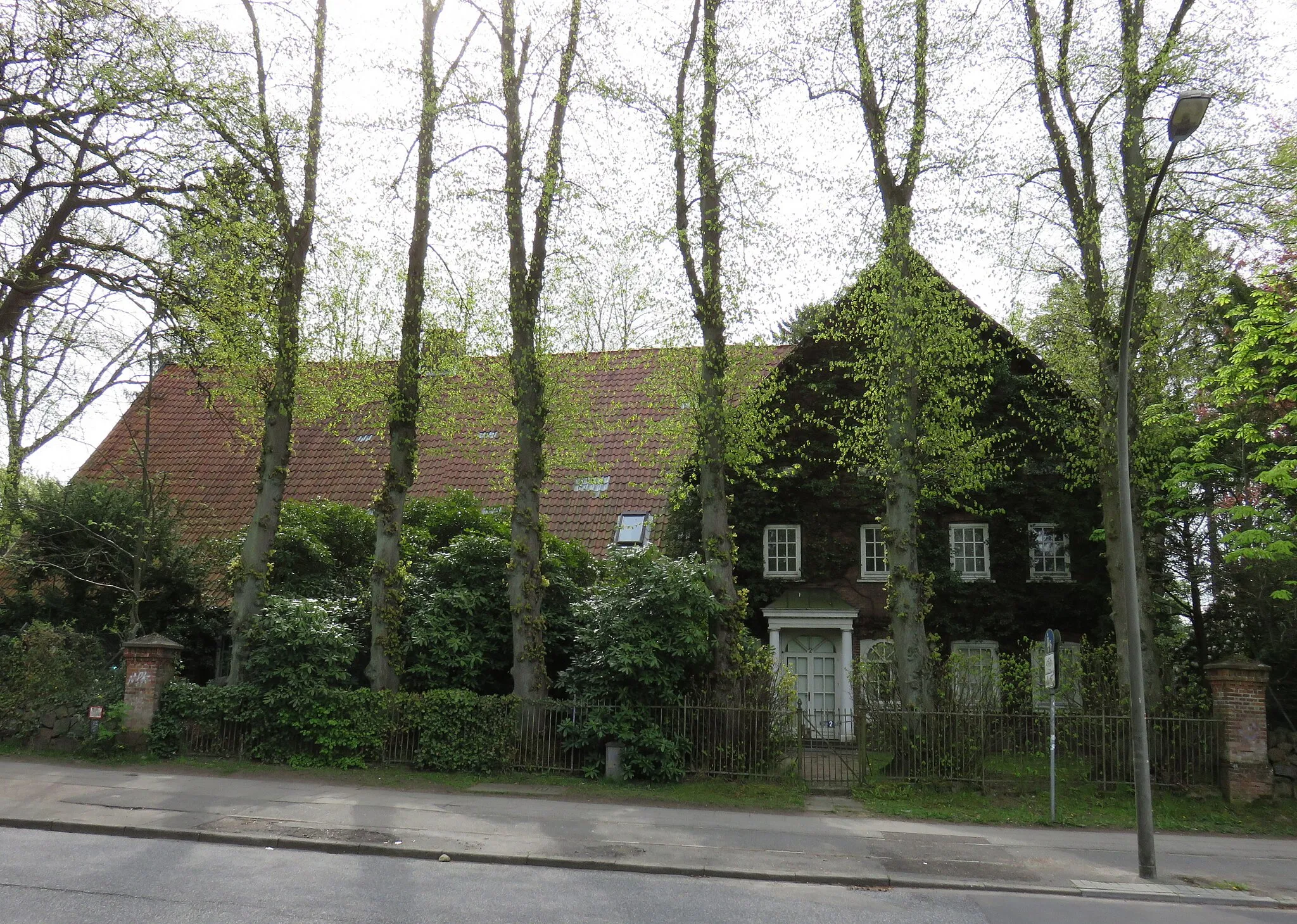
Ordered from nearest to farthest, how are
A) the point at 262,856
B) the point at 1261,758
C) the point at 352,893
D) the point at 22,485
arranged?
the point at 352,893 < the point at 262,856 < the point at 1261,758 < the point at 22,485

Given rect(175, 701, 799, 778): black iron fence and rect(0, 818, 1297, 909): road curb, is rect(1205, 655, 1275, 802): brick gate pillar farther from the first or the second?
rect(175, 701, 799, 778): black iron fence

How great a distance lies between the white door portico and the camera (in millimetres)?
21953

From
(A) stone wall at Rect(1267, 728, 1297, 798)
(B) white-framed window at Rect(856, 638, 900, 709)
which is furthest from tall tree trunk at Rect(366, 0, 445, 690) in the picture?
(A) stone wall at Rect(1267, 728, 1297, 798)

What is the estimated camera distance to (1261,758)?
14.1 metres

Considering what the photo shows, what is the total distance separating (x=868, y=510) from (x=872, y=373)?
646 cm

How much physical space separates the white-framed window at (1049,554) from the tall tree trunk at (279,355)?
1592cm

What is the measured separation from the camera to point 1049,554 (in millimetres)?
22281

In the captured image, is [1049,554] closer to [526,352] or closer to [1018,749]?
[1018,749]

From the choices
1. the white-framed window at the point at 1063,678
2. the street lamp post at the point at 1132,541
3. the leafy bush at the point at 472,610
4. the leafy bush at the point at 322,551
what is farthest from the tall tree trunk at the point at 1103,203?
the leafy bush at the point at 322,551

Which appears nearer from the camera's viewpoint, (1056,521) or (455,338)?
(455,338)

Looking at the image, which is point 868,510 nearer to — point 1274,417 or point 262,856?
point 1274,417

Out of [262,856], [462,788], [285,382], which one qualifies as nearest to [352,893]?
[262,856]

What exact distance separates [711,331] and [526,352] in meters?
3.11

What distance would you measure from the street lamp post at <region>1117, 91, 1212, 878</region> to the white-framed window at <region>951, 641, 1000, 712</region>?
4.23 meters
